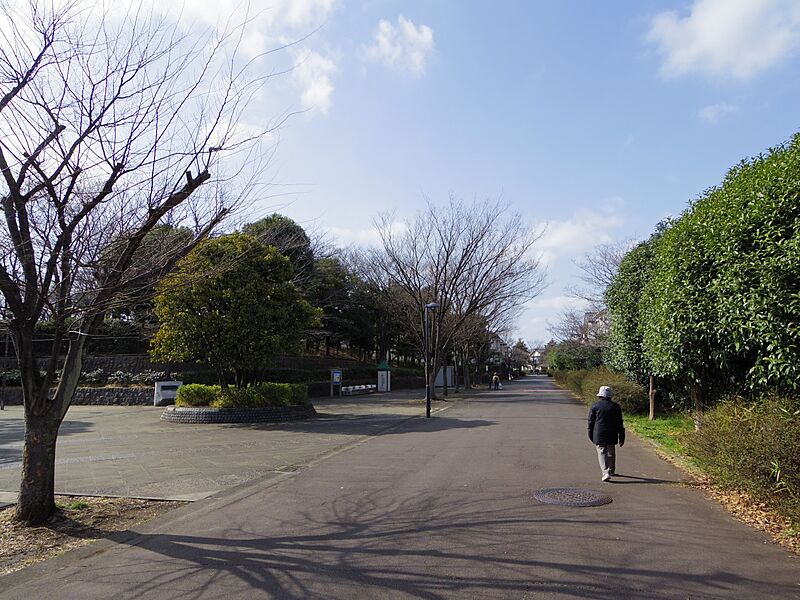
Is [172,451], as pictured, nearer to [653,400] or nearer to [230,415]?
[230,415]

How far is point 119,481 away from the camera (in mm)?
9070

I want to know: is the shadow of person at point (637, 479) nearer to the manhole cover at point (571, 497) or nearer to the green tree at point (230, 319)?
the manhole cover at point (571, 497)

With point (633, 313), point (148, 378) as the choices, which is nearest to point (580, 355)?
point (633, 313)

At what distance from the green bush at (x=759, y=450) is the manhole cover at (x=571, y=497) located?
141 cm

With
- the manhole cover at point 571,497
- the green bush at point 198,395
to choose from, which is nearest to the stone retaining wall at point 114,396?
the green bush at point 198,395

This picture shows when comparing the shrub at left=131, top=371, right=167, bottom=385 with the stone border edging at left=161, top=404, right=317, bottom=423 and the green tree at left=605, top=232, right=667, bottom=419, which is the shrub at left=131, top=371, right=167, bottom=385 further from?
the green tree at left=605, top=232, right=667, bottom=419

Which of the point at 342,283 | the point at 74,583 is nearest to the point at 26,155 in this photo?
the point at 74,583

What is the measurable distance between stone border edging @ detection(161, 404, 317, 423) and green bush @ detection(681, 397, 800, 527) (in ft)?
41.9

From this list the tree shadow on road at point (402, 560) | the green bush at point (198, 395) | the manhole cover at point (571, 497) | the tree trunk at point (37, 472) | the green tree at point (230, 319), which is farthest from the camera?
the green bush at point (198, 395)

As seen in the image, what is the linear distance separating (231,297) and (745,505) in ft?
44.3

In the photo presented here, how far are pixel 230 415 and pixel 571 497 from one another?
39.8 ft

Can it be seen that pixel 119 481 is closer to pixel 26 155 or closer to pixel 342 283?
pixel 26 155

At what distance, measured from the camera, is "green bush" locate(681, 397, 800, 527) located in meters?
5.55

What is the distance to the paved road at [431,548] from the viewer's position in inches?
179
